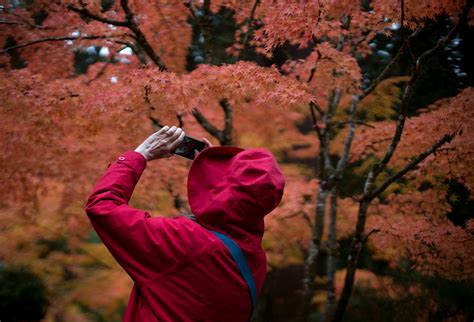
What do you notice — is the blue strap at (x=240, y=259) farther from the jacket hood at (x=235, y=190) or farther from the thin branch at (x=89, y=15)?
the thin branch at (x=89, y=15)

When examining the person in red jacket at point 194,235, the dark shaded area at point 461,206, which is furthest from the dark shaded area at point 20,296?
the dark shaded area at point 461,206

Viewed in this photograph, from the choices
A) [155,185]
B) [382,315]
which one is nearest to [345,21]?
[155,185]

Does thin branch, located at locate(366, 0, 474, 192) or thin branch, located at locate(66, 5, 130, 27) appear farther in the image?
thin branch, located at locate(66, 5, 130, 27)

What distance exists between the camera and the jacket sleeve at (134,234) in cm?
133

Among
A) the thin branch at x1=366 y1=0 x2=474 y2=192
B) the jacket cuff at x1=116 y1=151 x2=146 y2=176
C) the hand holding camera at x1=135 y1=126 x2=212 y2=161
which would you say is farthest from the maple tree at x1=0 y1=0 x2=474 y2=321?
the jacket cuff at x1=116 y1=151 x2=146 y2=176

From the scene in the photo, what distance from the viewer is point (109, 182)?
4.61 ft

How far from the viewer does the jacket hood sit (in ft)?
4.64

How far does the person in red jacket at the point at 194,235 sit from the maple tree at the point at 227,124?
219 cm

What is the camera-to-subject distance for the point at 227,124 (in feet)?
17.3

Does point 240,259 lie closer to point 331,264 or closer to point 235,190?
point 235,190

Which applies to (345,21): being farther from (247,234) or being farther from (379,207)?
(247,234)

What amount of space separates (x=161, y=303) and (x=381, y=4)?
174 inches

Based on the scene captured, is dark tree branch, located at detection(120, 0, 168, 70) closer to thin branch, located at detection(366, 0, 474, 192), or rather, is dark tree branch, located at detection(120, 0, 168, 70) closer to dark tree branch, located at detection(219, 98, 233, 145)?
dark tree branch, located at detection(219, 98, 233, 145)

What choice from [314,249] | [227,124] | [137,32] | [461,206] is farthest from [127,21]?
[461,206]
